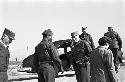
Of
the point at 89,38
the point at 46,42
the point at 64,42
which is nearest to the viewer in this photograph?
the point at 46,42

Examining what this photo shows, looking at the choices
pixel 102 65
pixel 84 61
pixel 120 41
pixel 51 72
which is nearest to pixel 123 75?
pixel 120 41

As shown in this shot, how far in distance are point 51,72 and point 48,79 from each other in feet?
0.59

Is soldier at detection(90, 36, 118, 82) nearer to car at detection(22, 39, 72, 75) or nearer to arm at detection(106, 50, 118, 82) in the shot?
arm at detection(106, 50, 118, 82)

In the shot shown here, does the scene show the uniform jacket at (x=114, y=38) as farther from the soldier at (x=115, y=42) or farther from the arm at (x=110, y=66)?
the arm at (x=110, y=66)

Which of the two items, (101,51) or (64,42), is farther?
(64,42)

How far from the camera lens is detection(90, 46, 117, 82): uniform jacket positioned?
7316mm

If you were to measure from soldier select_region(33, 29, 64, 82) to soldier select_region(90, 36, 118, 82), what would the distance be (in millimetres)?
1215

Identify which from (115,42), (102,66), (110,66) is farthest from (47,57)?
(115,42)

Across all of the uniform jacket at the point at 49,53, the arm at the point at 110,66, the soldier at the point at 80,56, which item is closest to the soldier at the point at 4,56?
the uniform jacket at the point at 49,53

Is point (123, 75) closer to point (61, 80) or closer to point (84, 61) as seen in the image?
point (61, 80)

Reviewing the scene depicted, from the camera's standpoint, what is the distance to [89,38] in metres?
13.0

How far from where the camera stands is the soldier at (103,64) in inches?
288

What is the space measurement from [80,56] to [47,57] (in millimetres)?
1220

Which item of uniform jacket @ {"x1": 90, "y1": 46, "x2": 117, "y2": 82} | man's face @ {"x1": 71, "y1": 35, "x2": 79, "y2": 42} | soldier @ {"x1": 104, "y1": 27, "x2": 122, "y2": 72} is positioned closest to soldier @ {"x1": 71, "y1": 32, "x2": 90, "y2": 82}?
man's face @ {"x1": 71, "y1": 35, "x2": 79, "y2": 42}
